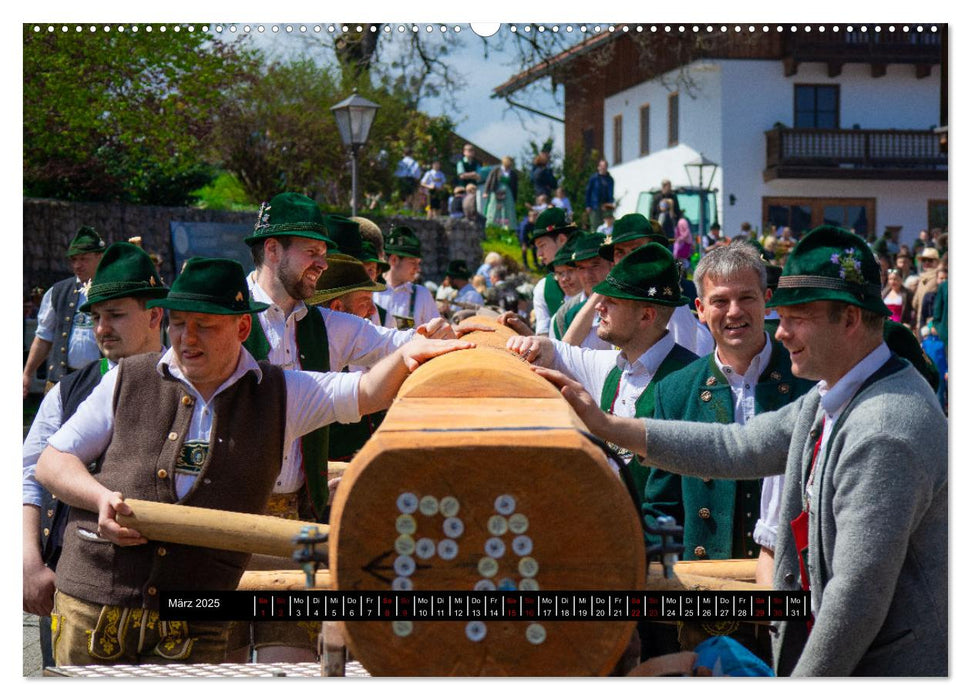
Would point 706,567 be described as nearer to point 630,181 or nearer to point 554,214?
point 554,214

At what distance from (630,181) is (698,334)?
11.8 m

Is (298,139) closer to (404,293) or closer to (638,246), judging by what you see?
(404,293)

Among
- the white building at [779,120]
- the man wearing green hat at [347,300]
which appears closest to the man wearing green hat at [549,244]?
the white building at [779,120]

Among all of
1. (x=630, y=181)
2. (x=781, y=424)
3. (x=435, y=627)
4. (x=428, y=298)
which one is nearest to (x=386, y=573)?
(x=435, y=627)

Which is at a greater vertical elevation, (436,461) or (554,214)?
(554,214)

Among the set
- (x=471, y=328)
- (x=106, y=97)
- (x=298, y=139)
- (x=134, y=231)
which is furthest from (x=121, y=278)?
(x=298, y=139)

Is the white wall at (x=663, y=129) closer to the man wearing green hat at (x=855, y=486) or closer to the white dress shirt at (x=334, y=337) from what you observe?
the white dress shirt at (x=334, y=337)

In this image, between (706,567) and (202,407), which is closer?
(706,567)

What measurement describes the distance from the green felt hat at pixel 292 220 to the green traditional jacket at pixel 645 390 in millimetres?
1214

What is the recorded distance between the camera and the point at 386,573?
222cm

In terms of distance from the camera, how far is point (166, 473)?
3320 millimetres

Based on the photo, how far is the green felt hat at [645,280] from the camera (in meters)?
4.53

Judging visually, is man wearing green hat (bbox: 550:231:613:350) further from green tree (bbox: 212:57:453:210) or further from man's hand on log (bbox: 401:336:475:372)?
A: green tree (bbox: 212:57:453:210)

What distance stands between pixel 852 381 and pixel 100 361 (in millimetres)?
2618
